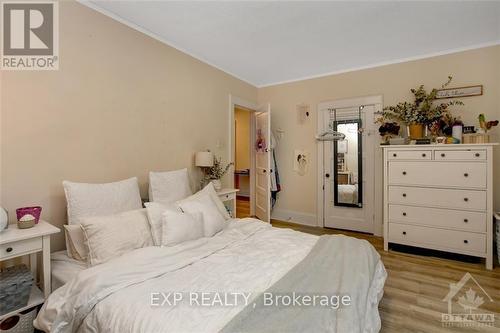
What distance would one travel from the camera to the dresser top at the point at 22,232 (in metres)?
1.48

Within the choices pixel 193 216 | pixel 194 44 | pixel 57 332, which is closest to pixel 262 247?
pixel 193 216

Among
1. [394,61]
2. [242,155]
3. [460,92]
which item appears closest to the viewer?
[460,92]

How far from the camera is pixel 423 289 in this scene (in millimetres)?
→ 2316

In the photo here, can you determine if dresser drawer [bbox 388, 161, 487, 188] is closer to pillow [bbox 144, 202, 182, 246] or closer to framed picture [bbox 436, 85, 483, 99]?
framed picture [bbox 436, 85, 483, 99]

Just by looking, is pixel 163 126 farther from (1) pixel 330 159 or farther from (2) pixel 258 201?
(1) pixel 330 159

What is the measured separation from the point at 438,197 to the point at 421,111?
3.69 feet

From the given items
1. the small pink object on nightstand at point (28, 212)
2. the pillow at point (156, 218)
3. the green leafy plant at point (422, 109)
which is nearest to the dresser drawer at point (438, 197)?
the green leafy plant at point (422, 109)

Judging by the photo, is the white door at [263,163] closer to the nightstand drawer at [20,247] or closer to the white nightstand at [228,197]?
the white nightstand at [228,197]

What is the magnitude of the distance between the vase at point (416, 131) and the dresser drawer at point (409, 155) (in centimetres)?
30

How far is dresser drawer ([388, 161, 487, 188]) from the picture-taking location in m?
2.77

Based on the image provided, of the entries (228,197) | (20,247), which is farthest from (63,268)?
(228,197)

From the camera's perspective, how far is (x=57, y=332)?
1.26 meters

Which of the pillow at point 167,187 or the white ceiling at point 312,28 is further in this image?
the pillow at point 167,187

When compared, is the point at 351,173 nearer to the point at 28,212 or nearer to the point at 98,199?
the point at 98,199
